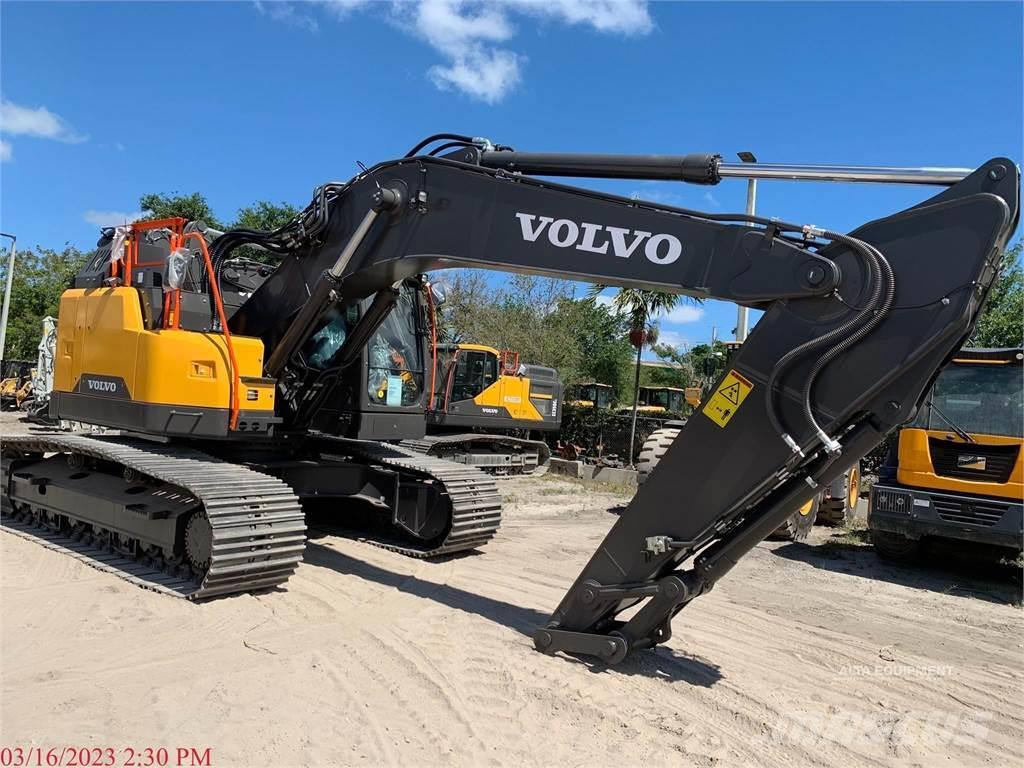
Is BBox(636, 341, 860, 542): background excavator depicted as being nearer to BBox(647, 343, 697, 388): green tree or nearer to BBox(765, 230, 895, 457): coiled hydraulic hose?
BBox(765, 230, 895, 457): coiled hydraulic hose

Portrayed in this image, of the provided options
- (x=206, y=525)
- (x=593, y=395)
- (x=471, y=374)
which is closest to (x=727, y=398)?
(x=206, y=525)

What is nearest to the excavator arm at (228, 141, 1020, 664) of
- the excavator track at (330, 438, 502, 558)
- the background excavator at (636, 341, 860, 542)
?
the excavator track at (330, 438, 502, 558)

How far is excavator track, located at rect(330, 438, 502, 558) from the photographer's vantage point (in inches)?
271

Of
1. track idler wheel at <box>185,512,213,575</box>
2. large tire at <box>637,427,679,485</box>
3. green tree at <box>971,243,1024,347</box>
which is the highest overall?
green tree at <box>971,243,1024,347</box>

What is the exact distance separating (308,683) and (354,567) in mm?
2511

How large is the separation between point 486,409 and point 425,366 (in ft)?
26.9

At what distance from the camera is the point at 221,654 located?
445 centimetres

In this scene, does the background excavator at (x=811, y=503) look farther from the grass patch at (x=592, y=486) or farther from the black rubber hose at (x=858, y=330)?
the black rubber hose at (x=858, y=330)

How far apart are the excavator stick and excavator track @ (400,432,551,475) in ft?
29.0

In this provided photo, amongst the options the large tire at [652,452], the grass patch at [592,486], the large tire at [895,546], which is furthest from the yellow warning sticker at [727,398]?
the grass patch at [592,486]

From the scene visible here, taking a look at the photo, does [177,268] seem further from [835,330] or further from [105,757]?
[835,330]

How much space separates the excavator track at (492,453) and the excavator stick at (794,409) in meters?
8.83

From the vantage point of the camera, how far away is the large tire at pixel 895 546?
27.3 ft

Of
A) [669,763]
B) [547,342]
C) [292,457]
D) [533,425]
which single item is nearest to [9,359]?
[547,342]
